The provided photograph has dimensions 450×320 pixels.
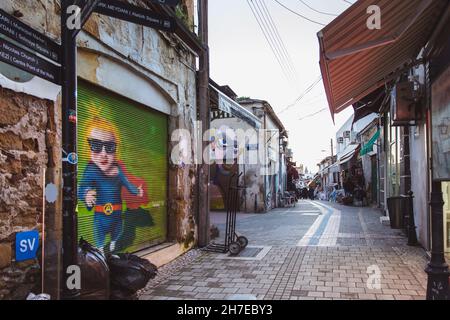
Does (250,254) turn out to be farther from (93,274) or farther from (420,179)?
(93,274)

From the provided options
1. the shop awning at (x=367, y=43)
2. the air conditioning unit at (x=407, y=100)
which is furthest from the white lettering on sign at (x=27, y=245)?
the air conditioning unit at (x=407, y=100)

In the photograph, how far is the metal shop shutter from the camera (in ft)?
17.5

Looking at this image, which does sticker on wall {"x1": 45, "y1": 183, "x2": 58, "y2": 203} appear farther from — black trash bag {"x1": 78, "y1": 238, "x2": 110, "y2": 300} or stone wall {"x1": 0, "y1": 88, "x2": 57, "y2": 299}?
black trash bag {"x1": 78, "y1": 238, "x2": 110, "y2": 300}

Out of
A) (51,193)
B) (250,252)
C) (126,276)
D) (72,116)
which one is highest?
(72,116)

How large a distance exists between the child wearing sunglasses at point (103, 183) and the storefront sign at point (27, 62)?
2278 millimetres

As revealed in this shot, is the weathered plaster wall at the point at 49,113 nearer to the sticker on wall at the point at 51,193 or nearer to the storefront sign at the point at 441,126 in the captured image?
the sticker on wall at the point at 51,193

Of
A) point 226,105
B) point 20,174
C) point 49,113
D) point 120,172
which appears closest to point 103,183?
Answer: point 120,172

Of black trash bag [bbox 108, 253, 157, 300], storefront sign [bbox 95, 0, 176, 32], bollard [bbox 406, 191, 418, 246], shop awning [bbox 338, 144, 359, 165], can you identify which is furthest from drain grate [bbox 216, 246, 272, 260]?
shop awning [bbox 338, 144, 359, 165]

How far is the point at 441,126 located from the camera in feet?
18.9

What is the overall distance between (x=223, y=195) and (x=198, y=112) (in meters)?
10.8

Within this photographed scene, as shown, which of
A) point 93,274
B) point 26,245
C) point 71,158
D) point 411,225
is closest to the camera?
point 71,158

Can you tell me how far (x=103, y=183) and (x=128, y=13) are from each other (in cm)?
274

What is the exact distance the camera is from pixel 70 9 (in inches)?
125

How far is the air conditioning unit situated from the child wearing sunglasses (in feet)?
17.3
